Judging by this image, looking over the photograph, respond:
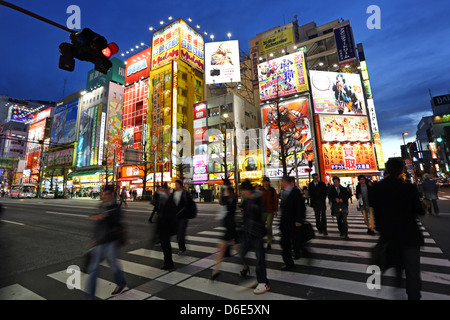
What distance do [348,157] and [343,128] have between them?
16.3ft

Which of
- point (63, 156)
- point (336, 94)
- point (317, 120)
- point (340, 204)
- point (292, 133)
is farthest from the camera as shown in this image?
point (63, 156)

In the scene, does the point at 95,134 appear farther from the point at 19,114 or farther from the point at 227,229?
the point at 19,114

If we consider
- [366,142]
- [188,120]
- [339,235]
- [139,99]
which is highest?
[139,99]

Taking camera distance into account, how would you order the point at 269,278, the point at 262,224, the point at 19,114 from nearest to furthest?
1. the point at 262,224
2. the point at 269,278
3. the point at 19,114

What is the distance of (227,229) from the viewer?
13.2ft

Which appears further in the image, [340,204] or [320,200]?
[320,200]

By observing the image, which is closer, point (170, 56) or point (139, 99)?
point (170, 56)

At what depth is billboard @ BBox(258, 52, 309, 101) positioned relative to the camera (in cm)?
3572

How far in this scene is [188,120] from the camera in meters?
48.7

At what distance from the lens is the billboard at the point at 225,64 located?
36978 millimetres

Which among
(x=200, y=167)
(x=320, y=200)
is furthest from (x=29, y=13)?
(x=200, y=167)

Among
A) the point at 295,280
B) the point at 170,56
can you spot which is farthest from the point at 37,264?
the point at 170,56
